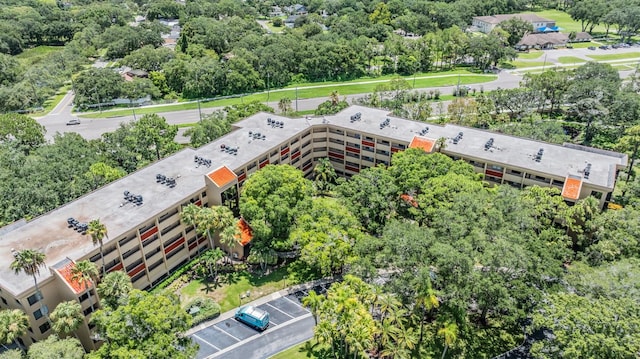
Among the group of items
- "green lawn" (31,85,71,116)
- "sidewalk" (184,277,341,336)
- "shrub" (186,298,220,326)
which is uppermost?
"green lawn" (31,85,71,116)

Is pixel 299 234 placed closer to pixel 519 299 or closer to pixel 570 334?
pixel 519 299

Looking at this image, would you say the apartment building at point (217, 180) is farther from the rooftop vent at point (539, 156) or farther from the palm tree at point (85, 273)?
the palm tree at point (85, 273)

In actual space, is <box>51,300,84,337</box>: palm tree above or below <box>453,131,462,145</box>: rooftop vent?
below

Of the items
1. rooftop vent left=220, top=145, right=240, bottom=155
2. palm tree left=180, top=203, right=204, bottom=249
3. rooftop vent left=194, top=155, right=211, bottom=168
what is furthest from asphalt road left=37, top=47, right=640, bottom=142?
palm tree left=180, top=203, right=204, bottom=249

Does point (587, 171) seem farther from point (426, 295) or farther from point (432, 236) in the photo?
point (426, 295)

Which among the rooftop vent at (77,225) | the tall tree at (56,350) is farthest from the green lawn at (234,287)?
the tall tree at (56,350)

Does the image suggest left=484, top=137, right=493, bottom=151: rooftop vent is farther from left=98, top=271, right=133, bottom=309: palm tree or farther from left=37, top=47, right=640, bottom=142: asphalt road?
left=98, top=271, right=133, bottom=309: palm tree

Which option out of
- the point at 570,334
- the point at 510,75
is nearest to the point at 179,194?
the point at 570,334
